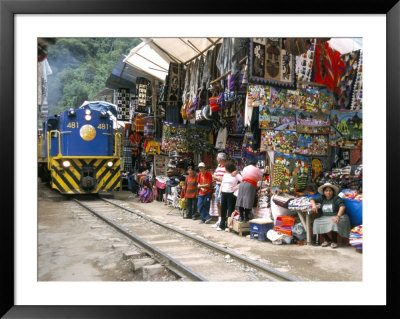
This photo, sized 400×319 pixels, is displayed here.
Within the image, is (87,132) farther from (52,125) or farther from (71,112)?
(52,125)

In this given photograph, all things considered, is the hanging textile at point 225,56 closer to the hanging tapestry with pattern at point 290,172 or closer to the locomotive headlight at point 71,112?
the hanging tapestry with pattern at point 290,172

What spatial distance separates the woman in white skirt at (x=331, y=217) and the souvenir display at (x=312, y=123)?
1.56 metres

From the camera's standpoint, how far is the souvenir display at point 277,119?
6.92 meters

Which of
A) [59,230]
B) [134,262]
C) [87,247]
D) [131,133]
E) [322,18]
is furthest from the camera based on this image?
[131,133]

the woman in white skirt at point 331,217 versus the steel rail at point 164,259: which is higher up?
the woman in white skirt at point 331,217

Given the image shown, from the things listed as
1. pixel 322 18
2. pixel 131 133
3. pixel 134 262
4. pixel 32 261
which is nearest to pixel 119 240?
pixel 134 262

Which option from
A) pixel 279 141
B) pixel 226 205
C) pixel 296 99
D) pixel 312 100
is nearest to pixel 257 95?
pixel 296 99

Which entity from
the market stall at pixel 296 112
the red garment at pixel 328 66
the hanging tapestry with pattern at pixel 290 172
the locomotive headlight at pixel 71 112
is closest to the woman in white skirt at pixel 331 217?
the market stall at pixel 296 112

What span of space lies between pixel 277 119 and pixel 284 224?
2084mm

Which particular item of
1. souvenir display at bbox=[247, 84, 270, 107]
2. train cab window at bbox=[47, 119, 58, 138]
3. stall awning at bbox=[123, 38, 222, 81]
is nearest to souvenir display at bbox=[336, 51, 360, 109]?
souvenir display at bbox=[247, 84, 270, 107]

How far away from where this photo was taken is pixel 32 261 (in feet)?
12.5

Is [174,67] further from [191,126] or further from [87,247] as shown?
[87,247]

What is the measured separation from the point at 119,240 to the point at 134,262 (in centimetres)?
158

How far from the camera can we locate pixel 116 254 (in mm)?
5938
